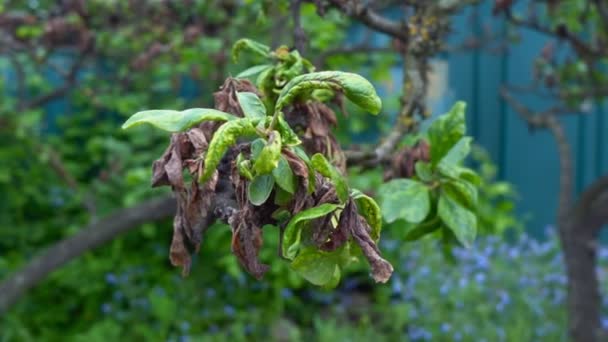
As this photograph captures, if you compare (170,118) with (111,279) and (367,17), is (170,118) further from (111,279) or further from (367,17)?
(111,279)

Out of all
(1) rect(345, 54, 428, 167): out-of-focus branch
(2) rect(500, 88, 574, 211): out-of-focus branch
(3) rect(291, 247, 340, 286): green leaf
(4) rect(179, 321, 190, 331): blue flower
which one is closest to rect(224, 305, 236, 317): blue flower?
(4) rect(179, 321, 190, 331): blue flower

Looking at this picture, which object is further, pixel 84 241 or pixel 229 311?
pixel 229 311

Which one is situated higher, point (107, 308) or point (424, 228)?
point (424, 228)

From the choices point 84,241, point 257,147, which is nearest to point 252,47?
point 257,147

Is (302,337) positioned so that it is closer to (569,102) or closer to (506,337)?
(506,337)

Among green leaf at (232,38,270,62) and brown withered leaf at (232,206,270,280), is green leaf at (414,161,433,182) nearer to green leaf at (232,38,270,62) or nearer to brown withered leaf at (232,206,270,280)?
green leaf at (232,38,270,62)
